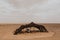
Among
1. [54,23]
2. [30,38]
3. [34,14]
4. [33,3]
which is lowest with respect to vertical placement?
[30,38]

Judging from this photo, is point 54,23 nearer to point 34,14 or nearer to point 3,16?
point 34,14

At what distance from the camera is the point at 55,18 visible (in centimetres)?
178

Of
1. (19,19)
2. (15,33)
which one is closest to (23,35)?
(15,33)

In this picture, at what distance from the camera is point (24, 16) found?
1781 mm

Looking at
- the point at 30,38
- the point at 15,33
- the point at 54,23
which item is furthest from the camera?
the point at 54,23

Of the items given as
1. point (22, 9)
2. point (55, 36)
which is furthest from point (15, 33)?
point (22, 9)

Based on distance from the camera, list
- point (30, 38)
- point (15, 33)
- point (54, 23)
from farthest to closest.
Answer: point (54, 23), point (15, 33), point (30, 38)

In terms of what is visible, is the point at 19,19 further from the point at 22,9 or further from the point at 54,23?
the point at 54,23

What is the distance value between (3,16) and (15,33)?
496 mm

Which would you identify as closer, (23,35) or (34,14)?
(23,35)

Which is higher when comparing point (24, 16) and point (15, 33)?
point (24, 16)

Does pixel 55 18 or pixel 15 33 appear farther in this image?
pixel 55 18

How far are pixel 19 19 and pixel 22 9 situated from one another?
5.1 inches

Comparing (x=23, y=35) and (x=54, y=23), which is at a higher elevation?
(x=54, y=23)
